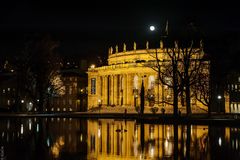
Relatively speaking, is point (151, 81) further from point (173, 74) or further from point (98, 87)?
point (173, 74)

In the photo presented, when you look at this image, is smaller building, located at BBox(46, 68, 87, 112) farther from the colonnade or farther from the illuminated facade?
the colonnade

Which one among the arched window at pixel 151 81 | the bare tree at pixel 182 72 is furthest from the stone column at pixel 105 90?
the bare tree at pixel 182 72

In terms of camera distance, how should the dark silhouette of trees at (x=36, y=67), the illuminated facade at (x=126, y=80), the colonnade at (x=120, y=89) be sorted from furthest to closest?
the colonnade at (x=120, y=89) → the illuminated facade at (x=126, y=80) → the dark silhouette of trees at (x=36, y=67)

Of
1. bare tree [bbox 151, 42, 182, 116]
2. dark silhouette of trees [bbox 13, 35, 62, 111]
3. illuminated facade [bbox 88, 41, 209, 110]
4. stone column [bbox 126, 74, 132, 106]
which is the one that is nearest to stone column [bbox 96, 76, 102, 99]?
illuminated facade [bbox 88, 41, 209, 110]

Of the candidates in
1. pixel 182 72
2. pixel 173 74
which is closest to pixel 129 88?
pixel 182 72

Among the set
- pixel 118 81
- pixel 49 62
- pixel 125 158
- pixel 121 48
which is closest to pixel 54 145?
pixel 125 158

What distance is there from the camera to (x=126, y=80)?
130750mm

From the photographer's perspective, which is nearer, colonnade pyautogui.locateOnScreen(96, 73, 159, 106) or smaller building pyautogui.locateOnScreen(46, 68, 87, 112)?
colonnade pyautogui.locateOnScreen(96, 73, 159, 106)

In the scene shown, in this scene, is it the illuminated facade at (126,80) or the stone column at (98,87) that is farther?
the stone column at (98,87)

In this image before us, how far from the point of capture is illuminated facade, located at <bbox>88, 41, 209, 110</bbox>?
12525cm

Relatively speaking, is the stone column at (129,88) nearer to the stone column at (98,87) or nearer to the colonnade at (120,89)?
the colonnade at (120,89)

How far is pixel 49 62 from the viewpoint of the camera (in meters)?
97.6

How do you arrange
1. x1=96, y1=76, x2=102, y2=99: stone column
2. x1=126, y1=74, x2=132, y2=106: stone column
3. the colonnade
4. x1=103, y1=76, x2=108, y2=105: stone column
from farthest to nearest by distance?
x1=96, y1=76, x2=102, y2=99: stone column, x1=103, y1=76, x2=108, y2=105: stone column, x1=126, y1=74, x2=132, y2=106: stone column, the colonnade

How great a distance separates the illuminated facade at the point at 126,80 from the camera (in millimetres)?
125250
